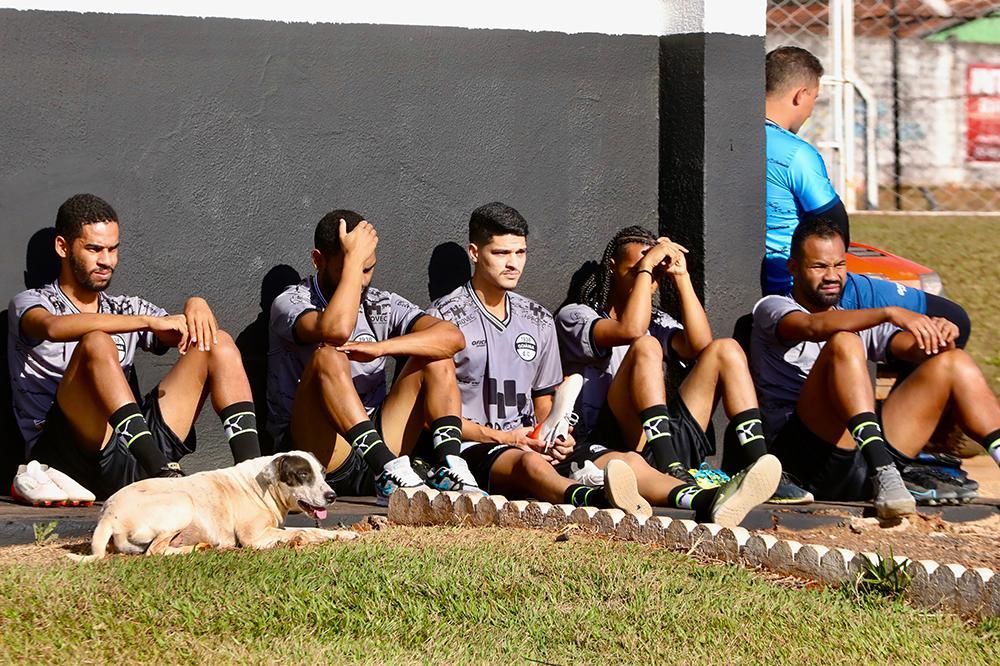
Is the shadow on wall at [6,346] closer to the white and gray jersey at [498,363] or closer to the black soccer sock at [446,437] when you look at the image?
the white and gray jersey at [498,363]

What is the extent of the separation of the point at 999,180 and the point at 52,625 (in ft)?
51.8

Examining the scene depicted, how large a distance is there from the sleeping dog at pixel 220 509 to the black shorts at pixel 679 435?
5.88ft

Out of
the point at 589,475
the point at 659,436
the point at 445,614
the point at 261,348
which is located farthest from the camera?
the point at 261,348

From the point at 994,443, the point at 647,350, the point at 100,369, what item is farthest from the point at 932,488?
the point at 100,369

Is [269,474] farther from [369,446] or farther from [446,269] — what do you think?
[446,269]

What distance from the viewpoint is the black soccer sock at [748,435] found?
6.80 metres

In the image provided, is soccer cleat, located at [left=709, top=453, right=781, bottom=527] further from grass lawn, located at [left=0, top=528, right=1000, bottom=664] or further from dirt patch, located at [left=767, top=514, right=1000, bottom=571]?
grass lawn, located at [left=0, top=528, right=1000, bottom=664]

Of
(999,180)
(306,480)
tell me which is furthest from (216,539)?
(999,180)

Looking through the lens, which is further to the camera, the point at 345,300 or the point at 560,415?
the point at 560,415

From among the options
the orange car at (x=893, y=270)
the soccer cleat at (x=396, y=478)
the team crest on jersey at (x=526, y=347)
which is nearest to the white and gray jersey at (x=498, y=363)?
the team crest on jersey at (x=526, y=347)

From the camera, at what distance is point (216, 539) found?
5.64 meters

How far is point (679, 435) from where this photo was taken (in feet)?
23.4

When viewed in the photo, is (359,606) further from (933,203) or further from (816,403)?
(933,203)

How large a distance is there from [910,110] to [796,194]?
1085cm
